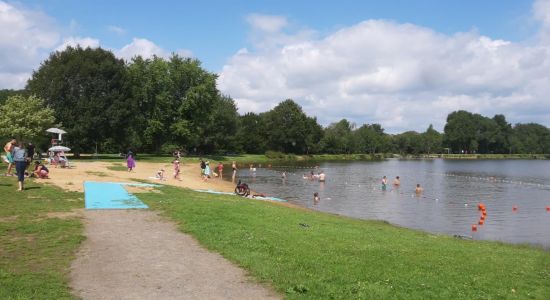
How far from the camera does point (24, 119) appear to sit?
47625 mm

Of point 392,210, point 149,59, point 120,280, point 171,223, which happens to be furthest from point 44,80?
point 120,280

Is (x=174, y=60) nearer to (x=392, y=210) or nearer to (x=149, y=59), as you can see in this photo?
(x=149, y=59)

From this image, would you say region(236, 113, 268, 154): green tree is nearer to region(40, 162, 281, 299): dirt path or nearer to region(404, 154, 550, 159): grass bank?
region(404, 154, 550, 159): grass bank

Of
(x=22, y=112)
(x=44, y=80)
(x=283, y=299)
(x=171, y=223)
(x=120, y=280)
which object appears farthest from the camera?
(x=44, y=80)

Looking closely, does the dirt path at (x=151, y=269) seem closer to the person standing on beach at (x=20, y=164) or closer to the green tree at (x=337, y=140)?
the person standing on beach at (x=20, y=164)

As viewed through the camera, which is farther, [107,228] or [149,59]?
[149,59]

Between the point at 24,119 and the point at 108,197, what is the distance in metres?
34.2

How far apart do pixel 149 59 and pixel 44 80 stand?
22695 millimetres

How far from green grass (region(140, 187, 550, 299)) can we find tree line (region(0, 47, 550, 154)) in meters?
42.6

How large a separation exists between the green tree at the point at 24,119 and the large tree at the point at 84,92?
Answer: 15.4 feet

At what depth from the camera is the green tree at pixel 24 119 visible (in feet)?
152

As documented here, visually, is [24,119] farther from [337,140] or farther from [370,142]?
[370,142]

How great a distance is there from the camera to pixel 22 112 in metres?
47.2

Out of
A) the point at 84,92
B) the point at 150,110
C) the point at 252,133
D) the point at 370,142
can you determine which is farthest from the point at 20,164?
the point at 370,142
